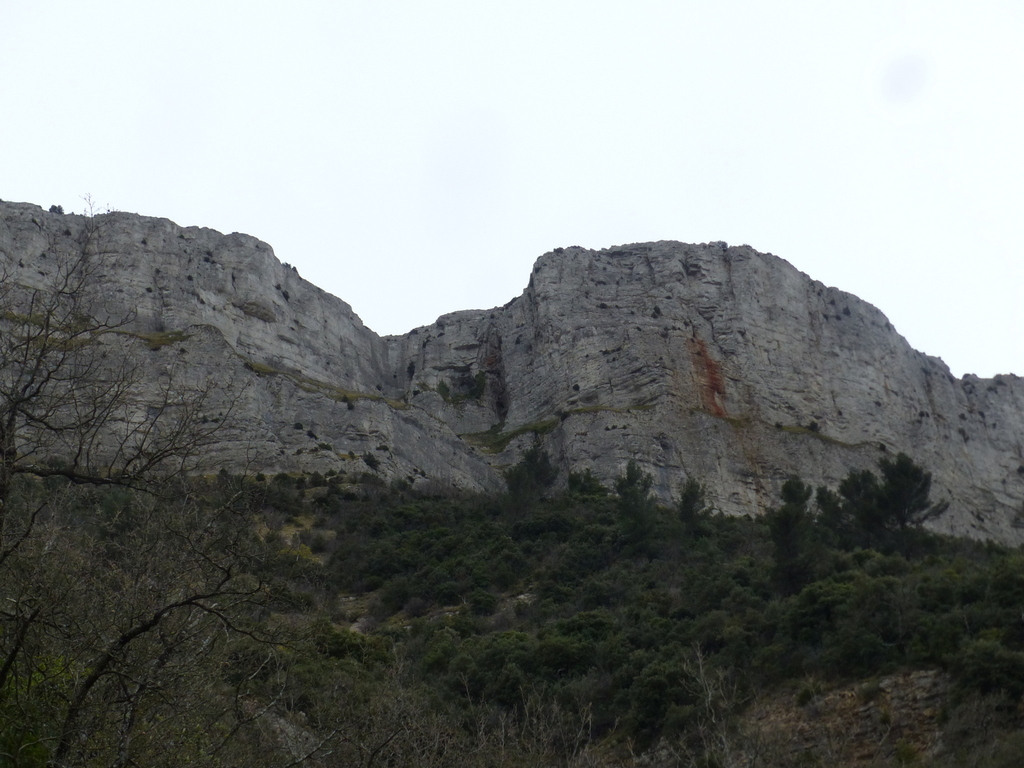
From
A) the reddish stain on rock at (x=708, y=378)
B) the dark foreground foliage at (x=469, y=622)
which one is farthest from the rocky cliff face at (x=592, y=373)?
the dark foreground foliage at (x=469, y=622)

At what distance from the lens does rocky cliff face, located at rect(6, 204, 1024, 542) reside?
196 ft

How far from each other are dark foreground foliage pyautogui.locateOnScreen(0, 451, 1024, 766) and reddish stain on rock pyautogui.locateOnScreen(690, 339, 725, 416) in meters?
12.8

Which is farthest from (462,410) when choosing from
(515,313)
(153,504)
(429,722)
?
(153,504)

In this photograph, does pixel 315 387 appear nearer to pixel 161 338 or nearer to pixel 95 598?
pixel 161 338

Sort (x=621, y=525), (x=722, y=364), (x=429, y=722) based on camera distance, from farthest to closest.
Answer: (x=722, y=364), (x=621, y=525), (x=429, y=722)

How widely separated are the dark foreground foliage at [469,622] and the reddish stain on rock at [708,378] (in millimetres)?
12788

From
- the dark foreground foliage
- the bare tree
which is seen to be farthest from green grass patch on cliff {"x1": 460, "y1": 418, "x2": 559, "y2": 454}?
the bare tree

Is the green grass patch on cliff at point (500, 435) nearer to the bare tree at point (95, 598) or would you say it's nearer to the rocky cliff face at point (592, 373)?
the rocky cliff face at point (592, 373)

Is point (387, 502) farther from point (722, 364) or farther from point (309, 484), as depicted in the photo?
point (722, 364)

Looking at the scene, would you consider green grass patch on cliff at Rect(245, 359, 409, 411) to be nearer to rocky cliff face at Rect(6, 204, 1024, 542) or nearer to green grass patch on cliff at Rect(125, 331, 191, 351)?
rocky cliff face at Rect(6, 204, 1024, 542)

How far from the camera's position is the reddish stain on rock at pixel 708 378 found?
216ft

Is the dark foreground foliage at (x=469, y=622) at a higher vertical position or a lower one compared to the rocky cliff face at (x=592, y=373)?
lower

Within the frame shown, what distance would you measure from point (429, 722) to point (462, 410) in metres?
58.4

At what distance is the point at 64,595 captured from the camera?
8672mm
